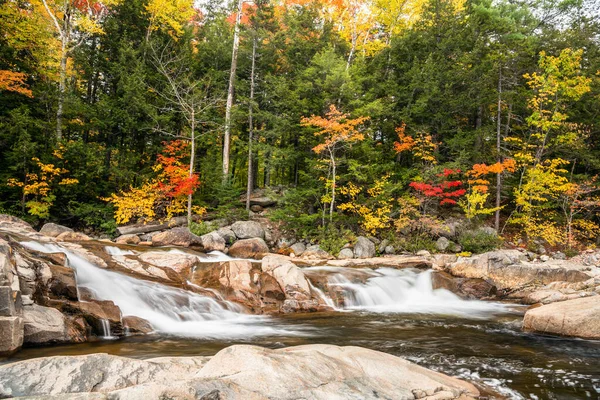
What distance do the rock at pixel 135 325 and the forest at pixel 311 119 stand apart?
32.7 feet

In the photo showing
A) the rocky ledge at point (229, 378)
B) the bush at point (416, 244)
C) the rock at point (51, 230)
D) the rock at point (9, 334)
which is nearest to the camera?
the rocky ledge at point (229, 378)

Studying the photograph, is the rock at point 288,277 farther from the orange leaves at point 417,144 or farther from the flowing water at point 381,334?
the orange leaves at point 417,144

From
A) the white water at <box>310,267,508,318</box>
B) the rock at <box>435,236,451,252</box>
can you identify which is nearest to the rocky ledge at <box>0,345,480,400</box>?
the white water at <box>310,267,508,318</box>

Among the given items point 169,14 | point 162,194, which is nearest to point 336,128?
point 162,194

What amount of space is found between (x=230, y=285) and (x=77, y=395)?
7500 millimetres

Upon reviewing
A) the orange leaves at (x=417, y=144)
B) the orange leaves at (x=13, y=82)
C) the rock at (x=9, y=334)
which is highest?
the orange leaves at (x=13, y=82)

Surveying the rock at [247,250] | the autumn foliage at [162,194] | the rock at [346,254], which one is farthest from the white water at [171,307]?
the autumn foliage at [162,194]

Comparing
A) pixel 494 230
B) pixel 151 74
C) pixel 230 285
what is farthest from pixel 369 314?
pixel 151 74

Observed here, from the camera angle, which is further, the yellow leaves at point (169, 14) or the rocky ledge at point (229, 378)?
the yellow leaves at point (169, 14)

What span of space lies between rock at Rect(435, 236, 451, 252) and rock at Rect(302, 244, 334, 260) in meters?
5.50

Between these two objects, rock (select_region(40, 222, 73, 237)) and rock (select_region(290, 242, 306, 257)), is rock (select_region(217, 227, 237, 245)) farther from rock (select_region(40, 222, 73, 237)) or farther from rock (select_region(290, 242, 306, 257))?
rock (select_region(40, 222, 73, 237))

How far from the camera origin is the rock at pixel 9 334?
455cm

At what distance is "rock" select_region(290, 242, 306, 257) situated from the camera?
15948 mm

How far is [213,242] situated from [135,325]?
825 cm
